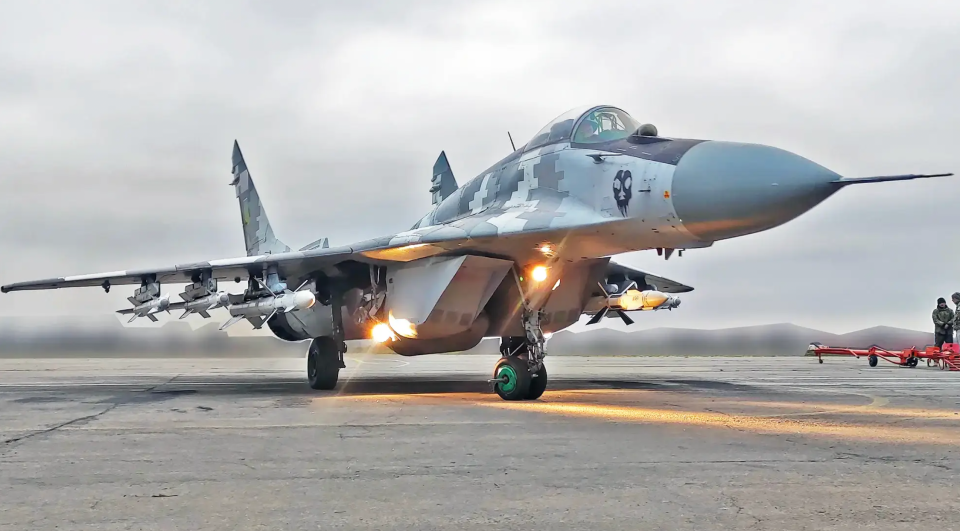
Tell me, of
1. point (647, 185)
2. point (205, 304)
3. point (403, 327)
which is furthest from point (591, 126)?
point (205, 304)

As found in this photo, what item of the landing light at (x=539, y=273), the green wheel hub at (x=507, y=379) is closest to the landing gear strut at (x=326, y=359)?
the green wheel hub at (x=507, y=379)

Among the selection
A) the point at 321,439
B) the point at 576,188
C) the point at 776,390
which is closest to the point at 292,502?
the point at 321,439

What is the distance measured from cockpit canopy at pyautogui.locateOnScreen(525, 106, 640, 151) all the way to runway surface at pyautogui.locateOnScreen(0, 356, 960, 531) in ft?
12.3

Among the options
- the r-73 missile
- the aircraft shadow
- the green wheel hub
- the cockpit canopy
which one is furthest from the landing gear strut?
the cockpit canopy

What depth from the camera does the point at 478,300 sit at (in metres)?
12.3

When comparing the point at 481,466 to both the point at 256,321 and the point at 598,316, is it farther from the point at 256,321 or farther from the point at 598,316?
the point at 598,316

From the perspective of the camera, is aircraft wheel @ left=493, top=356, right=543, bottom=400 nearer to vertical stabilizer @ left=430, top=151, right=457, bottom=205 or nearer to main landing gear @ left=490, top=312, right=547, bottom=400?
main landing gear @ left=490, top=312, right=547, bottom=400

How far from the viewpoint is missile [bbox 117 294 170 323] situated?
47.0ft

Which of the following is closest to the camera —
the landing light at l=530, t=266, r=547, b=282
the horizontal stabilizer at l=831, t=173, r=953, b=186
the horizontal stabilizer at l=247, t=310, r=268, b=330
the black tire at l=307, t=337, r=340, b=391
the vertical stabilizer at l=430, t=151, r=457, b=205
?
the horizontal stabilizer at l=831, t=173, r=953, b=186

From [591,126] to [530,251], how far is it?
80.2 inches

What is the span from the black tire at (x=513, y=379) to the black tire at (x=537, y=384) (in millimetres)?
73

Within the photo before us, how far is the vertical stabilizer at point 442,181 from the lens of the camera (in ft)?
58.2

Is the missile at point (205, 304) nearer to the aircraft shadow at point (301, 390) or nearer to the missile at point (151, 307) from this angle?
the missile at point (151, 307)

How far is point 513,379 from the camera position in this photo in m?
11.5
